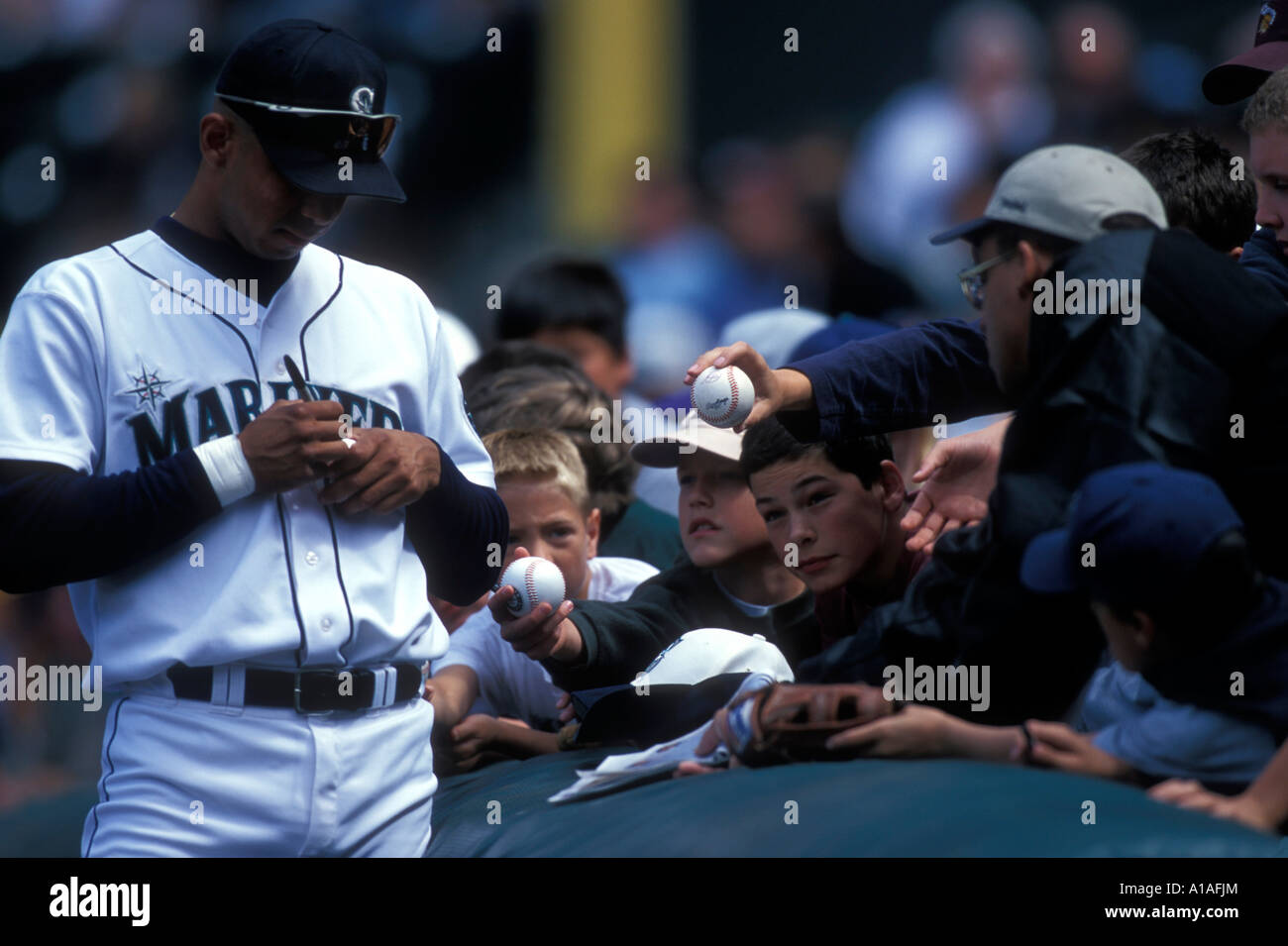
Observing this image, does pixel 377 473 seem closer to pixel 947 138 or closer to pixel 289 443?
pixel 289 443

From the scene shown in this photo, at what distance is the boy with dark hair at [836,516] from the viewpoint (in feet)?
8.77

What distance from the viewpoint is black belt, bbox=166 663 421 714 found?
2221mm

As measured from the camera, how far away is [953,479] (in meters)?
2.68

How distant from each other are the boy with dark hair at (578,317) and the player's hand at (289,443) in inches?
103

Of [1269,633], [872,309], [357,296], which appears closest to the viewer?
[1269,633]

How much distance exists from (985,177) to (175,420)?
4.60 m

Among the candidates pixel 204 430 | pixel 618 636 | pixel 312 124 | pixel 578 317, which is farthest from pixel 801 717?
pixel 578 317

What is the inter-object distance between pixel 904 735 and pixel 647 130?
282 inches

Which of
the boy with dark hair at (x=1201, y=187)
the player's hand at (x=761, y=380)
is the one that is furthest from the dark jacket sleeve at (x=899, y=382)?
the boy with dark hair at (x=1201, y=187)

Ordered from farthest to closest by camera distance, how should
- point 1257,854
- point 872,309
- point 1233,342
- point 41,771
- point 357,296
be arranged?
1. point 872,309
2. point 41,771
3. point 357,296
4. point 1233,342
5. point 1257,854
